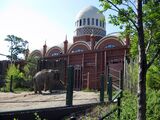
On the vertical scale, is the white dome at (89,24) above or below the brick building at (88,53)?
above

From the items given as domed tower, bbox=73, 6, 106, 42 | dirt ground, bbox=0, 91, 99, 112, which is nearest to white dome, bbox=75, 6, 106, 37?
domed tower, bbox=73, 6, 106, 42

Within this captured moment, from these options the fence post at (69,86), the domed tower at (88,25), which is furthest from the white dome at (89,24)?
the fence post at (69,86)

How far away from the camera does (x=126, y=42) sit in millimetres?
32375

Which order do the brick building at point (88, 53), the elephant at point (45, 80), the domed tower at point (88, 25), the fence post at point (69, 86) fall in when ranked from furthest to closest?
the domed tower at point (88, 25)
the brick building at point (88, 53)
the elephant at point (45, 80)
the fence post at point (69, 86)

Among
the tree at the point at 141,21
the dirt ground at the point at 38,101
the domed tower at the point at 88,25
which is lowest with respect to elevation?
the dirt ground at the point at 38,101

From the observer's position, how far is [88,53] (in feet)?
119

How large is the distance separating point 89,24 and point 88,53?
334 inches

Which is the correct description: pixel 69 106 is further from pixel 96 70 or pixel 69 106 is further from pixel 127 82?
pixel 96 70

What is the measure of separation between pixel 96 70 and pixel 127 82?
751 inches

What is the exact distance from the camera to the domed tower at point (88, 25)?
140 feet

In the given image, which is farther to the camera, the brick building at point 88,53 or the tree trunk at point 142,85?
the brick building at point 88,53

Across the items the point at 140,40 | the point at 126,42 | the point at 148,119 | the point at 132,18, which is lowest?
the point at 148,119

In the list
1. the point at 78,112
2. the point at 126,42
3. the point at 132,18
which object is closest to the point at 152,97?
the point at 78,112

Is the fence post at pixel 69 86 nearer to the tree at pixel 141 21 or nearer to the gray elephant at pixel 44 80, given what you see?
the tree at pixel 141 21
